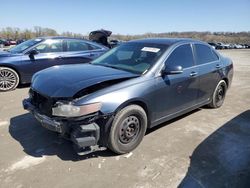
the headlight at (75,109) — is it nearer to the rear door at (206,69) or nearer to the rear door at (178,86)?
the rear door at (178,86)

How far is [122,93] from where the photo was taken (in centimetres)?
347

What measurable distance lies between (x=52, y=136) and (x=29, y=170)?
3.28 ft

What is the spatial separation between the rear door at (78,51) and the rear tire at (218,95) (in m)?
4.18

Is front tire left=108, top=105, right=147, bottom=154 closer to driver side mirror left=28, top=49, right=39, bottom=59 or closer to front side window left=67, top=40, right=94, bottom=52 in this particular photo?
driver side mirror left=28, top=49, right=39, bottom=59

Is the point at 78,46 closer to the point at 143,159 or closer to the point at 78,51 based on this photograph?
the point at 78,51

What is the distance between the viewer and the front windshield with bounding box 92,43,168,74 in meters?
4.12

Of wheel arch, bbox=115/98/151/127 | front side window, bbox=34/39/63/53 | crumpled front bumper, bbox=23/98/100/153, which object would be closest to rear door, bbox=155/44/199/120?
wheel arch, bbox=115/98/151/127

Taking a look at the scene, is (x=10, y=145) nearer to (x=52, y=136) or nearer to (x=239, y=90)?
(x=52, y=136)

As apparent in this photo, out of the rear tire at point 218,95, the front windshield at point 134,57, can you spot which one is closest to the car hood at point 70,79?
the front windshield at point 134,57

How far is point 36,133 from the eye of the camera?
4289 mm

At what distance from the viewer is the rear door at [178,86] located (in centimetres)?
407

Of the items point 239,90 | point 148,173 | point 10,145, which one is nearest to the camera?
point 148,173

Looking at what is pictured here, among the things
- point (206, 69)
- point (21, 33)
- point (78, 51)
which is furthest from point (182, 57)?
point (21, 33)

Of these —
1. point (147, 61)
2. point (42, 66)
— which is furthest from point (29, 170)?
point (42, 66)
